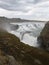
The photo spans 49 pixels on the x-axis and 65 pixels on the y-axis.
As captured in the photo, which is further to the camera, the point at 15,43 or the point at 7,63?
the point at 15,43

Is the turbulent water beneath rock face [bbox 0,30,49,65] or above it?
beneath

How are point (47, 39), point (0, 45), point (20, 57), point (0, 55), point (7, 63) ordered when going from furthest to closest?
point (47, 39), point (0, 45), point (20, 57), point (0, 55), point (7, 63)

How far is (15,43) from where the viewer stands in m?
20.9

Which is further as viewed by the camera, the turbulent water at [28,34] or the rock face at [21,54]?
the turbulent water at [28,34]

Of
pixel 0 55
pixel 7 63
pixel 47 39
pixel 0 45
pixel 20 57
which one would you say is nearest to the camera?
pixel 7 63

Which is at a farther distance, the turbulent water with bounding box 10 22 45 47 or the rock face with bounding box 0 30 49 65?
the turbulent water with bounding box 10 22 45 47

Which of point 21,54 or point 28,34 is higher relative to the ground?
point 21,54

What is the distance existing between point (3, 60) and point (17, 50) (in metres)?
3.81

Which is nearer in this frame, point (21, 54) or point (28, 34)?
point (21, 54)

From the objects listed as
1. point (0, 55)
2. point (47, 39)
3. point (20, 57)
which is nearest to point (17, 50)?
point (20, 57)

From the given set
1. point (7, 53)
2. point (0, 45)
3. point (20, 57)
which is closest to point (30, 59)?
point (20, 57)

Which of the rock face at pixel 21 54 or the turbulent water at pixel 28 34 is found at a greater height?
the rock face at pixel 21 54

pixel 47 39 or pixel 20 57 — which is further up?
pixel 20 57

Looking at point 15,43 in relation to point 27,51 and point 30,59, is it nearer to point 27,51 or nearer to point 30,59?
point 27,51
